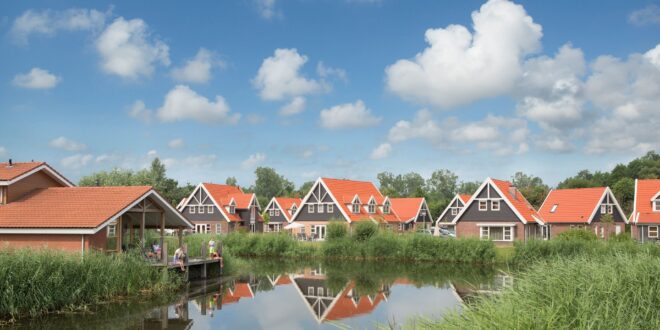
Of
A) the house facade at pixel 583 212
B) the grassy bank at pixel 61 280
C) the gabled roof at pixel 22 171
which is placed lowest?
the grassy bank at pixel 61 280

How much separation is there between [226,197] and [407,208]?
21.8 metres

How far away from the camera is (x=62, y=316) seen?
64.6 feet

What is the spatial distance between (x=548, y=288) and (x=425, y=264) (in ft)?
102

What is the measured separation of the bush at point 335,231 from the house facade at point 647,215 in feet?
76.2

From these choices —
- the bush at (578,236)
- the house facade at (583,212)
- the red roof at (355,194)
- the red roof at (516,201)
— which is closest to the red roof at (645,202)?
the house facade at (583,212)

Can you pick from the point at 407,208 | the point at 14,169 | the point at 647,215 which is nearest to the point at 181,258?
the point at 14,169

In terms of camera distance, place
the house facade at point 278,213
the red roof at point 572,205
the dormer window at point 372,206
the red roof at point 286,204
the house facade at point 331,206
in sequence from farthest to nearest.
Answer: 1. the red roof at point 286,204
2. the house facade at point 278,213
3. the dormer window at point 372,206
4. the house facade at point 331,206
5. the red roof at point 572,205

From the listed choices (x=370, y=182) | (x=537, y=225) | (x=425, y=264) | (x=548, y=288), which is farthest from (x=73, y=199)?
(x=370, y=182)

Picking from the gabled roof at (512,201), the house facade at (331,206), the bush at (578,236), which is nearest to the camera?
the bush at (578,236)

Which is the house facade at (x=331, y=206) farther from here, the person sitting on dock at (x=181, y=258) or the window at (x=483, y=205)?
the person sitting on dock at (x=181, y=258)

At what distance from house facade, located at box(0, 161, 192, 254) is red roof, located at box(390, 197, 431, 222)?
148 ft

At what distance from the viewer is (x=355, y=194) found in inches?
2453

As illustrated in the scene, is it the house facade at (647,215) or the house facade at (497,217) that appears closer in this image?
the house facade at (647,215)

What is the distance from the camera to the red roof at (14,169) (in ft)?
89.8
